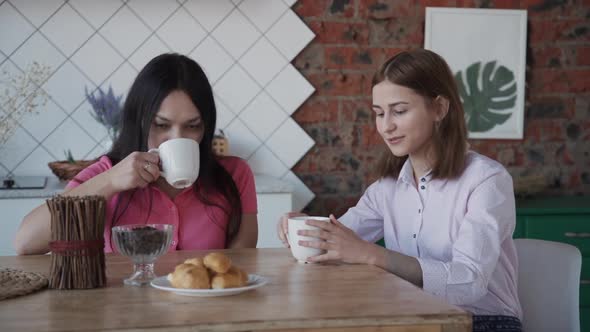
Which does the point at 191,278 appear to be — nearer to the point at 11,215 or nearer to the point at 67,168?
the point at 11,215

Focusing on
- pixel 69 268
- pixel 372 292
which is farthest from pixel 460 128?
pixel 69 268

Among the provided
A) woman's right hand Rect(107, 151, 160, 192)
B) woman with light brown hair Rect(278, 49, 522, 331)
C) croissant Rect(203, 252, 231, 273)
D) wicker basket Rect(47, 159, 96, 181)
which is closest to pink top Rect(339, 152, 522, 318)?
woman with light brown hair Rect(278, 49, 522, 331)

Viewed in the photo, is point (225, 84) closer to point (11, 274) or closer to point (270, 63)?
point (270, 63)

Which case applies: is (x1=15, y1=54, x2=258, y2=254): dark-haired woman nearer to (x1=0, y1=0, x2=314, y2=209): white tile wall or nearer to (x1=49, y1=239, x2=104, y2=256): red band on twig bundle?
(x1=49, y1=239, x2=104, y2=256): red band on twig bundle

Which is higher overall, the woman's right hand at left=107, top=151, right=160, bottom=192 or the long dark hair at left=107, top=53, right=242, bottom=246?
the long dark hair at left=107, top=53, right=242, bottom=246

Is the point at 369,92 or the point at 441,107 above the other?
the point at 369,92

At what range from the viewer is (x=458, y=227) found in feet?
5.33

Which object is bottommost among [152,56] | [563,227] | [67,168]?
[563,227]

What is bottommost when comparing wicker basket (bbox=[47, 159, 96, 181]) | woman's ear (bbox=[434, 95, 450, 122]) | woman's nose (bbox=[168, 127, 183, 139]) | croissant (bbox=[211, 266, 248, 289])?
croissant (bbox=[211, 266, 248, 289])

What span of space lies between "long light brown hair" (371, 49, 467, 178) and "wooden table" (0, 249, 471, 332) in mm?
481

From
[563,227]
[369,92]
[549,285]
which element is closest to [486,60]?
[369,92]

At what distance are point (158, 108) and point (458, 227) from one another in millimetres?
756

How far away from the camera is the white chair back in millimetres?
1561

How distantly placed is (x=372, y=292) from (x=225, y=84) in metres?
2.20
